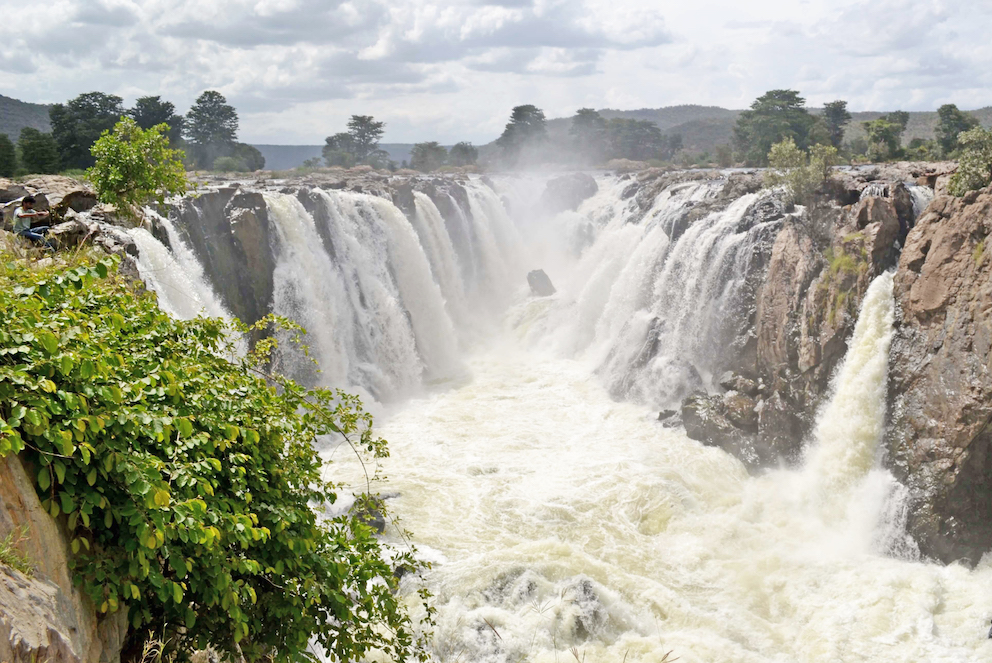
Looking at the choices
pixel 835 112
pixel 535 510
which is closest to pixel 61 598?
pixel 535 510

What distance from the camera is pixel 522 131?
89438 millimetres

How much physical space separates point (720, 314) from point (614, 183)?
24469 mm

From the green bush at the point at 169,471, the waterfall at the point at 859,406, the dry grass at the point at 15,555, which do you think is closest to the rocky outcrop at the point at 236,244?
the green bush at the point at 169,471

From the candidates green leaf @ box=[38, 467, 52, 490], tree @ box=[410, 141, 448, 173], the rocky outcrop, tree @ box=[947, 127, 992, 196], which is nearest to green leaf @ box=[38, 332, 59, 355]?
green leaf @ box=[38, 467, 52, 490]

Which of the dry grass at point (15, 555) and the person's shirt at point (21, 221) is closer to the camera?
the dry grass at point (15, 555)

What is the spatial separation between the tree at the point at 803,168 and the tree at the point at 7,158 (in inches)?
1265

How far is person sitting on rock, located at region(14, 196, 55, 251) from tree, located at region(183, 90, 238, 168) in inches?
2388

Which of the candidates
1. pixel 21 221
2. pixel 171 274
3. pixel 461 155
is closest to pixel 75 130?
pixel 171 274

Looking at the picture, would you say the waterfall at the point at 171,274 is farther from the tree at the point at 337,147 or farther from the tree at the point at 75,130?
the tree at the point at 337,147

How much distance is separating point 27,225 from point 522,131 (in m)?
82.3

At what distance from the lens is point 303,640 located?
19.2ft

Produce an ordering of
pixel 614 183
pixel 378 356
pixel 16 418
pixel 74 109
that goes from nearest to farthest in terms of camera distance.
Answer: pixel 16 418 < pixel 378 356 < pixel 74 109 < pixel 614 183

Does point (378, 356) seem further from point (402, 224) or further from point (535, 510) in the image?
point (535, 510)

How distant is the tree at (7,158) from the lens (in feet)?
105
